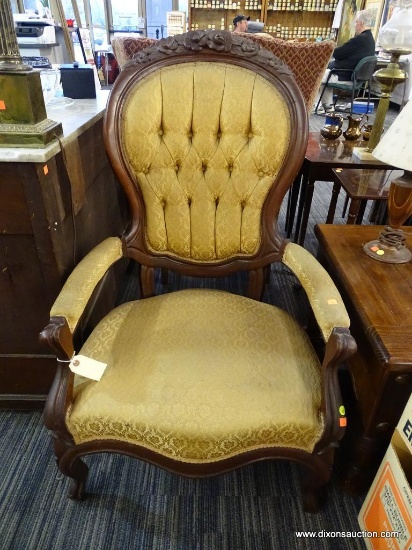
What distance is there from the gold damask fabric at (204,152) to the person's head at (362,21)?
18.7 feet

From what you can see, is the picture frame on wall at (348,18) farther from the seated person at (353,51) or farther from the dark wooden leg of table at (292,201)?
the dark wooden leg of table at (292,201)

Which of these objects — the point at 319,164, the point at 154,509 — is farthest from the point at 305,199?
the point at 154,509

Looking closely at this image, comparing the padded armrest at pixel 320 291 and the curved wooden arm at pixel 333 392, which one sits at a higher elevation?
the padded armrest at pixel 320 291

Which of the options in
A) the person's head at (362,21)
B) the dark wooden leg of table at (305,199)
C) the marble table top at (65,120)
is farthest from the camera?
the person's head at (362,21)

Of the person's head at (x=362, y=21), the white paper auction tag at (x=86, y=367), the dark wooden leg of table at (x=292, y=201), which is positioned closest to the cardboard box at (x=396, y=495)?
the white paper auction tag at (x=86, y=367)

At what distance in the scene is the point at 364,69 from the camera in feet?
16.4

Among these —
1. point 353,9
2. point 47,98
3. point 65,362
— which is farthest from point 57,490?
point 353,9

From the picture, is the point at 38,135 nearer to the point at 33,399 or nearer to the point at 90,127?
the point at 90,127

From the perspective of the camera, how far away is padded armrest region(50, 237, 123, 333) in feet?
2.72

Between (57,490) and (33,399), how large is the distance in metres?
0.31

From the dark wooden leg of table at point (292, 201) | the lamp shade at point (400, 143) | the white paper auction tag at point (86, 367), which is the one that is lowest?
the dark wooden leg of table at point (292, 201)

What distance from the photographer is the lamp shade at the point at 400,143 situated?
907 millimetres

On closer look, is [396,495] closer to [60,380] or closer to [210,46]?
[60,380]

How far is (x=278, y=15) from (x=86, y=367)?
24.7 feet
